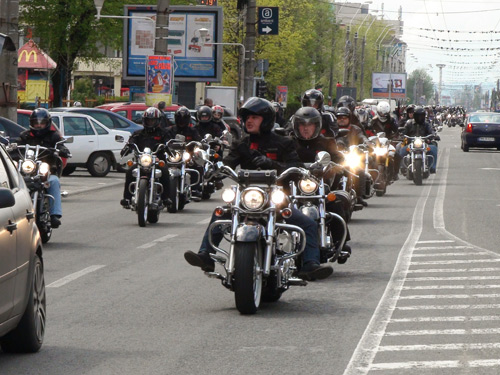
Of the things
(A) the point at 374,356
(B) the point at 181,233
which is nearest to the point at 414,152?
(B) the point at 181,233

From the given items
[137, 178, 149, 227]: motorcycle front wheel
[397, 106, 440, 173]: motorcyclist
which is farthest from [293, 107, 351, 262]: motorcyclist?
[397, 106, 440, 173]: motorcyclist

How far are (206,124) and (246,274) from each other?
1455 centimetres

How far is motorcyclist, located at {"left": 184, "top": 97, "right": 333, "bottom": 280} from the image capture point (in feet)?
32.6

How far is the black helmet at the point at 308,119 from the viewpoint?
1112cm

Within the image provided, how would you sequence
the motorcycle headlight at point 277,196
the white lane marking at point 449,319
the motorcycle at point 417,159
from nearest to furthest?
the white lane marking at point 449,319 → the motorcycle headlight at point 277,196 → the motorcycle at point 417,159

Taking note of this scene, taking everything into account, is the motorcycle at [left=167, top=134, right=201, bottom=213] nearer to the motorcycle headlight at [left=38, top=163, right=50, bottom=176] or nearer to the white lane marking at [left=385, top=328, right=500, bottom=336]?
the motorcycle headlight at [left=38, top=163, right=50, bottom=176]

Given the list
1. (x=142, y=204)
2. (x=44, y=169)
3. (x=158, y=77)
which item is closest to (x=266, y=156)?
(x=44, y=169)

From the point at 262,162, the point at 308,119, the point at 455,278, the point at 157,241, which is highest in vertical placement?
the point at 308,119

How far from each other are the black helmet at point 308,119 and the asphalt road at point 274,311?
1.34 m

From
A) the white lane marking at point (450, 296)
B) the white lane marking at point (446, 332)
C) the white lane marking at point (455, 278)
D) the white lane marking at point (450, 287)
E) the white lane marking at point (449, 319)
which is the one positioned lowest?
the white lane marking at point (455, 278)

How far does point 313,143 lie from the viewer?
11617mm

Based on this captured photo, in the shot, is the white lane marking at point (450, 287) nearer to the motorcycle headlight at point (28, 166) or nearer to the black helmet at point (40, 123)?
the motorcycle headlight at point (28, 166)

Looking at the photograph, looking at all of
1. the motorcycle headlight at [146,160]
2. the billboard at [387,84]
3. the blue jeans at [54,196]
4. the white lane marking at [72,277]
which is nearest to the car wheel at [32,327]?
the white lane marking at [72,277]

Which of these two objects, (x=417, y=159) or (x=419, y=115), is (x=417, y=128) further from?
(x=417, y=159)
